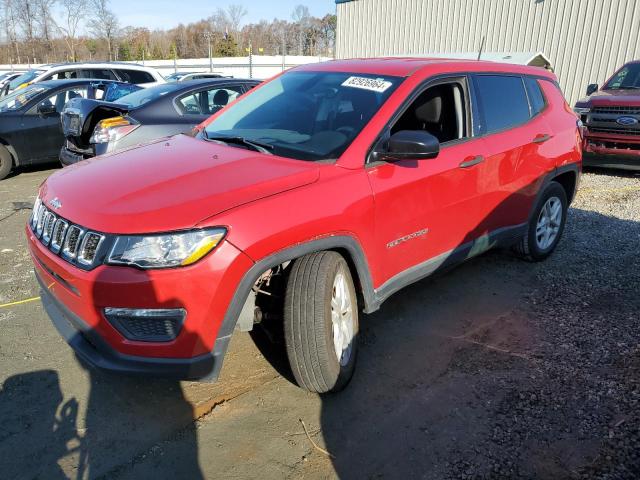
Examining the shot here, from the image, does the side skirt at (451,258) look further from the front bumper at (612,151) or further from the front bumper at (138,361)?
the front bumper at (612,151)

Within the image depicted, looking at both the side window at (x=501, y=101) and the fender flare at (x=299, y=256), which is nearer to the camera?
the fender flare at (x=299, y=256)

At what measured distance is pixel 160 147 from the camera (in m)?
3.28

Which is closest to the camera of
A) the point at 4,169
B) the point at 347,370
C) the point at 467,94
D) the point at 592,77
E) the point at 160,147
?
the point at 347,370

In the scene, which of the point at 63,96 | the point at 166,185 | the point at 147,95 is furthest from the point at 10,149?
the point at 166,185

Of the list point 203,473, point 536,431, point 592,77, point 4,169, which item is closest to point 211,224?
point 203,473

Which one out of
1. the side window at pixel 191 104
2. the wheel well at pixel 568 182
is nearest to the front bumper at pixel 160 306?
the wheel well at pixel 568 182

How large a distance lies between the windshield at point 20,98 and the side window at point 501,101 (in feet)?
24.8

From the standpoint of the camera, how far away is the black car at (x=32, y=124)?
8.10 m

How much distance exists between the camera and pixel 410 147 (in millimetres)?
2838

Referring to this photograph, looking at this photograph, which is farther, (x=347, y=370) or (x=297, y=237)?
(x=347, y=370)

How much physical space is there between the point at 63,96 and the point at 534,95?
7.70 metres

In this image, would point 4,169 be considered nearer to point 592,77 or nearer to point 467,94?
point 467,94

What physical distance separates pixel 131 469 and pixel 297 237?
4.29 ft

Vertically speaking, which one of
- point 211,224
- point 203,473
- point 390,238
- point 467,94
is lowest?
point 203,473
